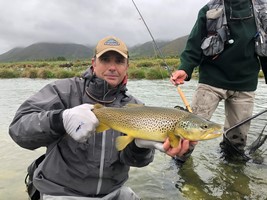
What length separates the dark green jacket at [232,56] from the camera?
16.1 feet

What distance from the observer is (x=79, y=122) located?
8.30 ft

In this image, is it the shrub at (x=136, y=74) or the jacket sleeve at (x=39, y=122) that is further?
the shrub at (x=136, y=74)

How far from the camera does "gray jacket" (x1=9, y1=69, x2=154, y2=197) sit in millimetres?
2826

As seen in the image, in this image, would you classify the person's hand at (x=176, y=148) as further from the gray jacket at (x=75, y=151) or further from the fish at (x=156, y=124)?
the gray jacket at (x=75, y=151)

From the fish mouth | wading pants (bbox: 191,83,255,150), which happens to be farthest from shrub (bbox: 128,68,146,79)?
the fish mouth

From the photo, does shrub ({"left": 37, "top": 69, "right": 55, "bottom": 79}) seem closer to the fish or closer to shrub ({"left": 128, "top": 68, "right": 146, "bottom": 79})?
shrub ({"left": 128, "top": 68, "right": 146, "bottom": 79})

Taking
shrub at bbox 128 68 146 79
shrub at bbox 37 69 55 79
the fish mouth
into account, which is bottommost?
shrub at bbox 128 68 146 79

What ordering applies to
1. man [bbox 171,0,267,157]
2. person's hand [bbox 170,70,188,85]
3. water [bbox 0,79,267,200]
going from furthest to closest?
man [bbox 171,0,267,157]
person's hand [bbox 170,70,188,85]
water [bbox 0,79,267,200]

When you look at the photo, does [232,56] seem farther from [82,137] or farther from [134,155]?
[82,137]

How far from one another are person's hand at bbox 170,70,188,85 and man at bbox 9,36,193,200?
140 cm

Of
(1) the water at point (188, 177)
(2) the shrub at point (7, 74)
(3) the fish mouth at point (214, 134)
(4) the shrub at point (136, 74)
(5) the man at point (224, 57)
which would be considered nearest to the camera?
(3) the fish mouth at point (214, 134)

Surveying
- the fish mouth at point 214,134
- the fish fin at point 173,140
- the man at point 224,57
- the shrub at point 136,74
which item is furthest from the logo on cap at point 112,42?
the shrub at point 136,74

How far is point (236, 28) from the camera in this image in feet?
16.2

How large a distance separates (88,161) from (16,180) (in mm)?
2111
